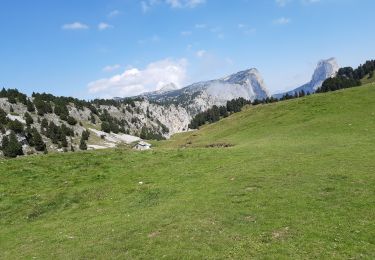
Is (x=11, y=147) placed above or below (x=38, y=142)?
below

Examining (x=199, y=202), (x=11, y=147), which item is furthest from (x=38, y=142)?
(x=199, y=202)

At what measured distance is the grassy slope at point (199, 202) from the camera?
1959 cm

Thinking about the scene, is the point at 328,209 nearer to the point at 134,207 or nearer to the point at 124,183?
the point at 134,207

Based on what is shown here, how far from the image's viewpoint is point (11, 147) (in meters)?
173

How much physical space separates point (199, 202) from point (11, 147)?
166 meters

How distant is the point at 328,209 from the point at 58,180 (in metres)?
26.3

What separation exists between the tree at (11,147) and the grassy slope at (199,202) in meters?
140

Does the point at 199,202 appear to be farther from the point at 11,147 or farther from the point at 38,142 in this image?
the point at 38,142

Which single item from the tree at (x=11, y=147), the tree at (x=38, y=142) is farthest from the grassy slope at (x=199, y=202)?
the tree at (x=38, y=142)

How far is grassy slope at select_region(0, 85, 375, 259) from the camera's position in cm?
1959

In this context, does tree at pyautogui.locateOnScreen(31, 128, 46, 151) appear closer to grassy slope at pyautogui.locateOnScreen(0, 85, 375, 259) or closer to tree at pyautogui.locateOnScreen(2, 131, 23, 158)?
tree at pyautogui.locateOnScreen(2, 131, 23, 158)

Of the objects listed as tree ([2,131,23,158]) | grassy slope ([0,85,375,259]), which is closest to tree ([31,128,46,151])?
tree ([2,131,23,158])

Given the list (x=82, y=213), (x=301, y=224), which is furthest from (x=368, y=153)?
(x=82, y=213)

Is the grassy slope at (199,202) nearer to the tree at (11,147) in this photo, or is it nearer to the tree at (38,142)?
the tree at (11,147)
